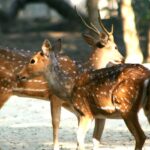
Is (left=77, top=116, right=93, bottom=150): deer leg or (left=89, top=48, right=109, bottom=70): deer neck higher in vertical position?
(left=89, top=48, right=109, bottom=70): deer neck

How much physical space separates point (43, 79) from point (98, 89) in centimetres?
123

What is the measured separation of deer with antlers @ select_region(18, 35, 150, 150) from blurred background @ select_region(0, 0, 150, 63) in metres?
10.0

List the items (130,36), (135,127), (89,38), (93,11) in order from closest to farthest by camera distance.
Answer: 1. (135,127)
2. (89,38)
3. (93,11)
4. (130,36)

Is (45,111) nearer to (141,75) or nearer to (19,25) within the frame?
(141,75)

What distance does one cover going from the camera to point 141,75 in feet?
23.9

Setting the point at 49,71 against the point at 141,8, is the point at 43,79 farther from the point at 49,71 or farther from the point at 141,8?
the point at 141,8

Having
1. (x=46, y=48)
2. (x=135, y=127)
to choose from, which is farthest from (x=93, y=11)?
(x=135, y=127)

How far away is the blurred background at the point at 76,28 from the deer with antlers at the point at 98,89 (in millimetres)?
10013

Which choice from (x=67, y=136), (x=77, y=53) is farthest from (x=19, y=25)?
(x=67, y=136)

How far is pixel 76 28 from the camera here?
27969 millimetres

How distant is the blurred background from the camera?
60.0 feet

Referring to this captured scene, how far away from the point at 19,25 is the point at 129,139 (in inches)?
883

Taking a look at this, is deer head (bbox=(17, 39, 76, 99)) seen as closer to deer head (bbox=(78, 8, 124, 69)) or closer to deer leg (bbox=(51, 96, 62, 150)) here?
deer leg (bbox=(51, 96, 62, 150))

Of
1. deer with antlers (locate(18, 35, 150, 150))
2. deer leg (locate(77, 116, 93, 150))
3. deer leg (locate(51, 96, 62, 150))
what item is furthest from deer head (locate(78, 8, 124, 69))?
deer leg (locate(77, 116, 93, 150))
